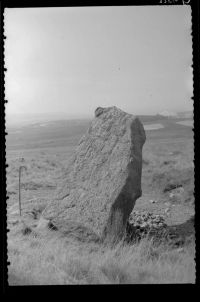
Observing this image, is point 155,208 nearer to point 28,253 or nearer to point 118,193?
point 118,193

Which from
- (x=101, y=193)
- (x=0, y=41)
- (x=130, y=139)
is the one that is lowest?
(x=101, y=193)

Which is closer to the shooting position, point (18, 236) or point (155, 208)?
point (18, 236)

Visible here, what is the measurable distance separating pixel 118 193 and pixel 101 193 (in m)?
0.29

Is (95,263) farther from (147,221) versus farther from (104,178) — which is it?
(147,221)

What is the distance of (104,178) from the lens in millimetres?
6184

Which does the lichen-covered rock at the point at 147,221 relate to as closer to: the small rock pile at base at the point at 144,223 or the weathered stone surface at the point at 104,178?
the small rock pile at base at the point at 144,223

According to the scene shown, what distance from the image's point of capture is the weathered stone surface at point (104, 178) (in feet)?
19.6

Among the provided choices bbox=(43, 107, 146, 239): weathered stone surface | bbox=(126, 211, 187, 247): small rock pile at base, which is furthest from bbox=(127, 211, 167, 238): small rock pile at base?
bbox=(43, 107, 146, 239): weathered stone surface

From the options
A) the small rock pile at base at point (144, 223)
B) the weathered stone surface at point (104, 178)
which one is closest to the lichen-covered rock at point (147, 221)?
the small rock pile at base at point (144, 223)

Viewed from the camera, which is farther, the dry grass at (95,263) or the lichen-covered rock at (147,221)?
the lichen-covered rock at (147,221)

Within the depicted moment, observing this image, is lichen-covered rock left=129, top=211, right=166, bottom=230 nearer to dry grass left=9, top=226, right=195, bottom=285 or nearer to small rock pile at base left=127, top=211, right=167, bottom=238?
small rock pile at base left=127, top=211, right=167, bottom=238

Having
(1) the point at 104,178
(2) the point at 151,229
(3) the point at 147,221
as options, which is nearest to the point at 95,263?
(1) the point at 104,178
